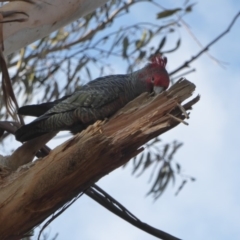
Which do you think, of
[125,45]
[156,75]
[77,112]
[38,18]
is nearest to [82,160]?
[77,112]

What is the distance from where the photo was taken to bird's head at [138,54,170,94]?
8.95ft

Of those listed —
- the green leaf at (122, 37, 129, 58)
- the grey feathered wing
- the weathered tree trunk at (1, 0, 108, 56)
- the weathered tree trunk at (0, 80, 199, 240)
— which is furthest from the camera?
the green leaf at (122, 37, 129, 58)

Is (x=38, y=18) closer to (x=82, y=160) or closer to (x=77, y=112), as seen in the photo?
(x=77, y=112)

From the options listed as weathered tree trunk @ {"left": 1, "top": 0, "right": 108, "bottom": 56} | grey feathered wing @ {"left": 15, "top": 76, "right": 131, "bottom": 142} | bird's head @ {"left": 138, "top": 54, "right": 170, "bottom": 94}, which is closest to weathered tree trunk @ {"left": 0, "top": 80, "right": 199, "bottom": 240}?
grey feathered wing @ {"left": 15, "top": 76, "right": 131, "bottom": 142}

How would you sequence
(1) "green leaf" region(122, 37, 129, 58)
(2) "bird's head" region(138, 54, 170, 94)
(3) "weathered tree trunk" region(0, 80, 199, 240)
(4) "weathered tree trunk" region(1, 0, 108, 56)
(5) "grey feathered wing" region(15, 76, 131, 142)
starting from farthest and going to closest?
(1) "green leaf" region(122, 37, 129, 58) → (4) "weathered tree trunk" region(1, 0, 108, 56) → (2) "bird's head" region(138, 54, 170, 94) → (5) "grey feathered wing" region(15, 76, 131, 142) → (3) "weathered tree trunk" region(0, 80, 199, 240)

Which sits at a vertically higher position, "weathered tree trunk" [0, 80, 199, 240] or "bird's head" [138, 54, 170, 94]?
"bird's head" [138, 54, 170, 94]

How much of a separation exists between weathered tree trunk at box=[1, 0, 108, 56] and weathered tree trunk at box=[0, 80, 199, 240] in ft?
3.19

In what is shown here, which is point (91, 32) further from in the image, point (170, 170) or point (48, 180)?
point (48, 180)

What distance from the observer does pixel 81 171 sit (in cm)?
203

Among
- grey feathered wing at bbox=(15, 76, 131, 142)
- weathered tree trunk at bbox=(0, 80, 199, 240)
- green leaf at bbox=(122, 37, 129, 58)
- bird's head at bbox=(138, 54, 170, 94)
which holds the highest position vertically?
green leaf at bbox=(122, 37, 129, 58)

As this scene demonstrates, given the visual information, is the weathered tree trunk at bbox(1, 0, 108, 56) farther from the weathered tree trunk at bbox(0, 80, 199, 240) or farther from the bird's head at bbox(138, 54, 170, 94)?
the weathered tree trunk at bbox(0, 80, 199, 240)

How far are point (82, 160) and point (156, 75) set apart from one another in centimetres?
83

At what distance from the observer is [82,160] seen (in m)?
2.00

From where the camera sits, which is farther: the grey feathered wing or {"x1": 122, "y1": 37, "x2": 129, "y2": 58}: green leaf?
{"x1": 122, "y1": 37, "x2": 129, "y2": 58}: green leaf
